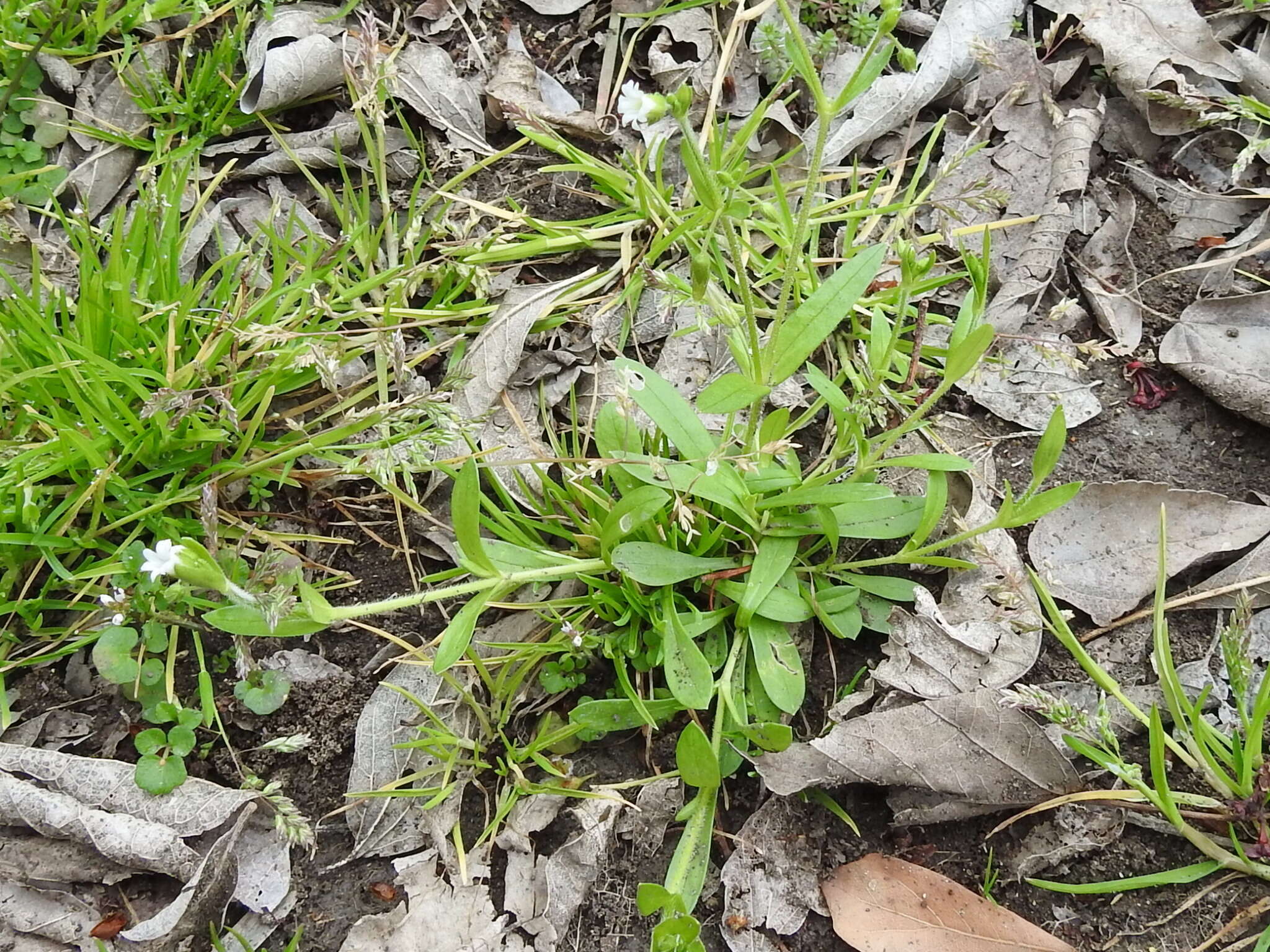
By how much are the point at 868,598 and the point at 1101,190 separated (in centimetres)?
148

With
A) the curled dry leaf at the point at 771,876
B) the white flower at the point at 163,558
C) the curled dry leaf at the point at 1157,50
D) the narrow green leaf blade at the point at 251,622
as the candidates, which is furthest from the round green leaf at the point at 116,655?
the curled dry leaf at the point at 1157,50

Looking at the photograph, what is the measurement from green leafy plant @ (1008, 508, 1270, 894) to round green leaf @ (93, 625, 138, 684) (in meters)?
1.92

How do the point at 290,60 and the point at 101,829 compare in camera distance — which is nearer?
the point at 101,829

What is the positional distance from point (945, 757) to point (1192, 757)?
0.50 metres

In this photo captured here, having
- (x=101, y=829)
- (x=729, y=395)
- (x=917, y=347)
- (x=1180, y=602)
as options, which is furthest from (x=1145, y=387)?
(x=101, y=829)

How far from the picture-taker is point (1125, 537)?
213 cm

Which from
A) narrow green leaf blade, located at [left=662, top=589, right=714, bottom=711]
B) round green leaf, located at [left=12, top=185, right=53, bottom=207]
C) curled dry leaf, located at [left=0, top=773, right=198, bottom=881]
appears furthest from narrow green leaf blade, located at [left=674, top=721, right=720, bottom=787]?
round green leaf, located at [left=12, top=185, right=53, bottom=207]

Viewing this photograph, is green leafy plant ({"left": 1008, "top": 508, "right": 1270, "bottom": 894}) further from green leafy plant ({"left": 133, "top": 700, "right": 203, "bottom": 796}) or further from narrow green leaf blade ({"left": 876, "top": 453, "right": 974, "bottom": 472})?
green leafy plant ({"left": 133, "top": 700, "right": 203, "bottom": 796})

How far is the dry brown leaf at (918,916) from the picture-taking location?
1.79 m

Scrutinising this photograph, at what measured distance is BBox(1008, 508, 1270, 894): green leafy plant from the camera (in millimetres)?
1665

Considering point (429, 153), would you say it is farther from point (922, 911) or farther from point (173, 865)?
point (922, 911)

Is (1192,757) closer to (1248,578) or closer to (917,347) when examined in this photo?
(1248,578)

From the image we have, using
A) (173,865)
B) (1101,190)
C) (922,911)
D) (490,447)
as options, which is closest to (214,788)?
(173,865)

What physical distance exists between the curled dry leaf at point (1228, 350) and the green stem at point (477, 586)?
1622mm
